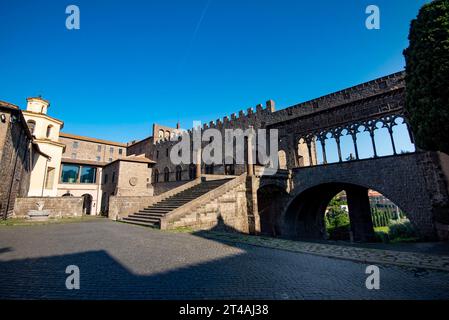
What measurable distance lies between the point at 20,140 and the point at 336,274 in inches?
932

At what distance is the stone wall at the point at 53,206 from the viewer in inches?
676

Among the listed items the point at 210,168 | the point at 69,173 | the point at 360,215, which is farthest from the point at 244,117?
the point at 69,173

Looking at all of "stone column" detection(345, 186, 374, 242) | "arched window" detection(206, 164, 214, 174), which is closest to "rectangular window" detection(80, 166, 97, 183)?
"arched window" detection(206, 164, 214, 174)

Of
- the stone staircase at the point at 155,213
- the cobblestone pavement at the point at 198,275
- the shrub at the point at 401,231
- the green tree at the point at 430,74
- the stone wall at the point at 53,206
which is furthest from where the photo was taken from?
the shrub at the point at 401,231

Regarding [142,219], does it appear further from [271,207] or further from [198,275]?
[271,207]

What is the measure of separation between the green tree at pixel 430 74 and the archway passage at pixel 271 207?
10932 mm

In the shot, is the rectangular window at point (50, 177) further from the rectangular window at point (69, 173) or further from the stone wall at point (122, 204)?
the stone wall at point (122, 204)

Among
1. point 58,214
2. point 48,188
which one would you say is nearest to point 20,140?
point 58,214

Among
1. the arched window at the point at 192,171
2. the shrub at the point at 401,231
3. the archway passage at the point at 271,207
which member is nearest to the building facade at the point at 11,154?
the arched window at the point at 192,171

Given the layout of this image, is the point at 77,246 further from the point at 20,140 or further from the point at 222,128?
the point at 222,128

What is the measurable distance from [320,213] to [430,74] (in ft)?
55.3

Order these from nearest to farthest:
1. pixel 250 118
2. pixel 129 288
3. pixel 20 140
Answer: pixel 129 288, pixel 20 140, pixel 250 118

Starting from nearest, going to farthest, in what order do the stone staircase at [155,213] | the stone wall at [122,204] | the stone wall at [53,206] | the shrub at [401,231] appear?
the stone staircase at [155,213], the stone wall at [122,204], the stone wall at [53,206], the shrub at [401,231]
